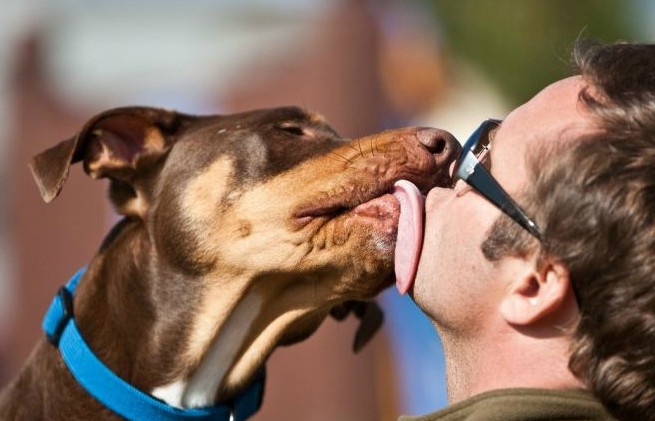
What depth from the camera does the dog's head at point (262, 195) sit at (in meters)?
4.18

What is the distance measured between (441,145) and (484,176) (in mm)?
713

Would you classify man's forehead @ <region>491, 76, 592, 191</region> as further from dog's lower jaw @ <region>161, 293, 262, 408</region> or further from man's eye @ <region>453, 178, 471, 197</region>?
dog's lower jaw @ <region>161, 293, 262, 408</region>

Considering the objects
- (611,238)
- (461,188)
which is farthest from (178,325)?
(611,238)

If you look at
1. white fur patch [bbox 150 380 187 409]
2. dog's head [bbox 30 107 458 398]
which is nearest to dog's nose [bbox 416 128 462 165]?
dog's head [bbox 30 107 458 398]

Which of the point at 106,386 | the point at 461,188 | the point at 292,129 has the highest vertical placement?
the point at 461,188

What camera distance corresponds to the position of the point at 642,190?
3121 millimetres

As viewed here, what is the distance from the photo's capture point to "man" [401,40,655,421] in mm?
3146

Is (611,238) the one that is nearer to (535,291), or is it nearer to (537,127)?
(535,291)

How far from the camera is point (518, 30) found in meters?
17.7

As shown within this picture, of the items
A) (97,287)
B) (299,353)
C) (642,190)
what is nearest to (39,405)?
(97,287)

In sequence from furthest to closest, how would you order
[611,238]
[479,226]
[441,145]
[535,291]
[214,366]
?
1. [214,366]
2. [441,145]
3. [479,226]
4. [535,291]
5. [611,238]

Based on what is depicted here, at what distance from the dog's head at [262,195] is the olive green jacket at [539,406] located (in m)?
1.00

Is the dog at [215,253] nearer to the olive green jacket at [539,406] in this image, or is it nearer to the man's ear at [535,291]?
the man's ear at [535,291]

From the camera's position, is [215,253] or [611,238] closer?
[611,238]
